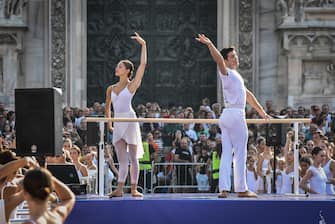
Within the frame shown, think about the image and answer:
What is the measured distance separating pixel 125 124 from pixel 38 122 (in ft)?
5.12

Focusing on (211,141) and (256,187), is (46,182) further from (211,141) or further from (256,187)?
(211,141)

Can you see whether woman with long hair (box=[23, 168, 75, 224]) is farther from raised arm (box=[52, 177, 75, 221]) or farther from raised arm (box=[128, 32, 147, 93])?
raised arm (box=[128, 32, 147, 93])

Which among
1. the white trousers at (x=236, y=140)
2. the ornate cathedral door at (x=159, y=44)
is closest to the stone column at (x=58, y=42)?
the ornate cathedral door at (x=159, y=44)

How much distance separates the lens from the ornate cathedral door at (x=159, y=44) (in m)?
26.7

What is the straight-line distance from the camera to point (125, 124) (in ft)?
46.0

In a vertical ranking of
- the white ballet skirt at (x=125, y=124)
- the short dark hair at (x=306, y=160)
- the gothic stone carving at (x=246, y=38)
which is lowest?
the short dark hair at (x=306, y=160)

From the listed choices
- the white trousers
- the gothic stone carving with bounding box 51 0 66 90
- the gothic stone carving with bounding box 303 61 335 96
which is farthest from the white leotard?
the gothic stone carving with bounding box 51 0 66 90

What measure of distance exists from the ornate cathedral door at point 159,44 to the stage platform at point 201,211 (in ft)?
44.4

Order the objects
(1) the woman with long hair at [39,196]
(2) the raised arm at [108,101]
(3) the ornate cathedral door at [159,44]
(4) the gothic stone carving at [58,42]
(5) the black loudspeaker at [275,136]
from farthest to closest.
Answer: (3) the ornate cathedral door at [159,44]
(4) the gothic stone carving at [58,42]
(5) the black loudspeaker at [275,136]
(2) the raised arm at [108,101]
(1) the woman with long hair at [39,196]

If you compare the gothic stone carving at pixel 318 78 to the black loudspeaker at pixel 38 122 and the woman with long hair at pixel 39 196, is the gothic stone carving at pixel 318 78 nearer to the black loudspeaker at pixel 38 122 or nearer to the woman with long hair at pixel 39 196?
the black loudspeaker at pixel 38 122

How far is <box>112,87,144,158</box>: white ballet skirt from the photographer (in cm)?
1397

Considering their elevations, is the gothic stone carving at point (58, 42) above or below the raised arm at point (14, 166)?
above

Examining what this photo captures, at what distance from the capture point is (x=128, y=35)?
26.7 metres

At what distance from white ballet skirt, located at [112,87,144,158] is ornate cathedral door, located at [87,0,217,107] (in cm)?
1254
